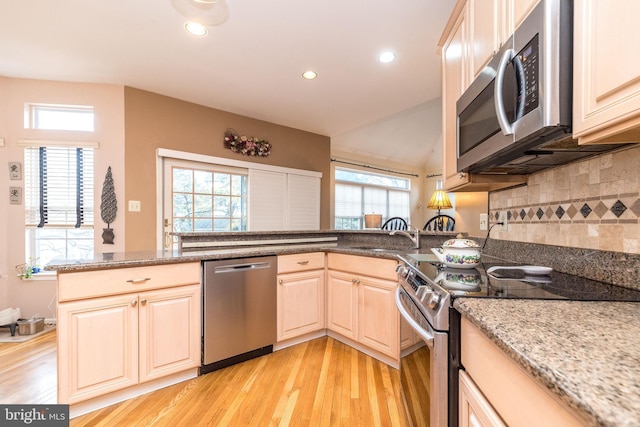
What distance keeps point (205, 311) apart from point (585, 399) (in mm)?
1944

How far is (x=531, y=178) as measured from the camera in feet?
4.86

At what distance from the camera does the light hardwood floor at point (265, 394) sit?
1527mm

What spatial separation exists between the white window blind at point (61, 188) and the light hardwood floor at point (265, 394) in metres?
1.32

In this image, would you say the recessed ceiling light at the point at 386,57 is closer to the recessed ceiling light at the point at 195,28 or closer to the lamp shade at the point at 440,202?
the recessed ceiling light at the point at 195,28

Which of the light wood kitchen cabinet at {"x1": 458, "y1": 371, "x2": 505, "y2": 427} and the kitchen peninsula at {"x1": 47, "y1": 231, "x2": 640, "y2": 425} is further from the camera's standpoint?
the light wood kitchen cabinet at {"x1": 458, "y1": 371, "x2": 505, "y2": 427}

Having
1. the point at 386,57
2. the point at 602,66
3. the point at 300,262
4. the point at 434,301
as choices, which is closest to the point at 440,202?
the point at 386,57

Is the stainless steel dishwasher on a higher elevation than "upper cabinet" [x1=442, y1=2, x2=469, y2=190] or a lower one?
lower

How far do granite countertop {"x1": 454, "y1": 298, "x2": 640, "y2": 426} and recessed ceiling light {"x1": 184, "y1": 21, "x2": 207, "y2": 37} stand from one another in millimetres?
2382

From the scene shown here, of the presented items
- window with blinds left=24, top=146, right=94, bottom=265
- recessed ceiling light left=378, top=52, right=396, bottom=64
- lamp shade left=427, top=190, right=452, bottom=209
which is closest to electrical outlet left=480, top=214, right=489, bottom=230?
recessed ceiling light left=378, top=52, right=396, bottom=64

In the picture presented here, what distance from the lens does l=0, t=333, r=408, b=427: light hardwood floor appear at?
1.53 metres

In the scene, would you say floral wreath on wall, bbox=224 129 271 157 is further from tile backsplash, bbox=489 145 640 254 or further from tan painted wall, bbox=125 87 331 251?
tile backsplash, bbox=489 145 640 254

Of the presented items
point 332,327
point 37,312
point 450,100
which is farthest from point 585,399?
point 37,312

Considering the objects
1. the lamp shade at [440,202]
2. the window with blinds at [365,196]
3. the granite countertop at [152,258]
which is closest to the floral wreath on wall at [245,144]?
the window with blinds at [365,196]

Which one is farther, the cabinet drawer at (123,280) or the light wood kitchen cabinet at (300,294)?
the light wood kitchen cabinet at (300,294)
